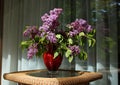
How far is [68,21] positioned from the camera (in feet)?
7.30

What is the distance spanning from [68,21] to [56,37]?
0.66 metres

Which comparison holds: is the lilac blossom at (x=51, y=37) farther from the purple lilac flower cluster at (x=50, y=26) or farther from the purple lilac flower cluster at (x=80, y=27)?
the purple lilac flower cluster at (x=80, y=27)

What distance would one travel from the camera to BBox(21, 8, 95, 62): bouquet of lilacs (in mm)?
1576

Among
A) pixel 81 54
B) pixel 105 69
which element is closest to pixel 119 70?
pixel 105 69

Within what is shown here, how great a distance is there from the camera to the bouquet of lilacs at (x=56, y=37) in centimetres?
158

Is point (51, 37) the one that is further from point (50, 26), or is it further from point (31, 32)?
point (31, 32)

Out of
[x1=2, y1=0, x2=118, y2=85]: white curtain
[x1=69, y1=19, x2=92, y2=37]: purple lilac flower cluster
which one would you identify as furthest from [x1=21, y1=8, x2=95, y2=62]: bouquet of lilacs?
[x1=2, y1=0, x2=118, y2=85]: white curtain

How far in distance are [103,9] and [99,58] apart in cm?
48

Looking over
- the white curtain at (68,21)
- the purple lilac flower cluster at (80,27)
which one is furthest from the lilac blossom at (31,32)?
the white curtain at (68,21)

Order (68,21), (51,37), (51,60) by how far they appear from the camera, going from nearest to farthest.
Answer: (51,37), (51,60), (68,21)

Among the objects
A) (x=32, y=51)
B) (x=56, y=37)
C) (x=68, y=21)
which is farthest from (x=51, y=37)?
(x=68, y=21)

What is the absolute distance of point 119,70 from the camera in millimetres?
1972

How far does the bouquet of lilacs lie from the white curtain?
0.40 metres

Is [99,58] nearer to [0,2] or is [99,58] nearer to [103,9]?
[103,9]
